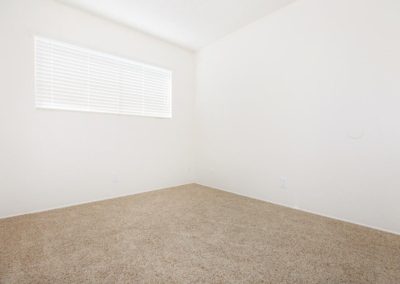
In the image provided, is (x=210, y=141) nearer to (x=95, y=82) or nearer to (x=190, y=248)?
(x=95, y=82)

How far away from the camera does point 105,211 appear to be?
237 centimetres

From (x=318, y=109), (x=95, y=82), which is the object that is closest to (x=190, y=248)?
(x=318, y=109)

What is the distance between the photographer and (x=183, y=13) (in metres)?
2.62

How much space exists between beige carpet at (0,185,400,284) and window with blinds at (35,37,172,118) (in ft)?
4.34

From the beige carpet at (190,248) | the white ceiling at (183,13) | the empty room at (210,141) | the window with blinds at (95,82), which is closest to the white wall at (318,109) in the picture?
the empty room at (210,141)

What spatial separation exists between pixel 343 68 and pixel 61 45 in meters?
3.16

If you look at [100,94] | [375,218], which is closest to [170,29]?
[100,94]

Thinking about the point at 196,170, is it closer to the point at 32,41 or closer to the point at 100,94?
the point at 100,94

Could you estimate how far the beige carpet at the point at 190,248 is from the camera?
4.19ft

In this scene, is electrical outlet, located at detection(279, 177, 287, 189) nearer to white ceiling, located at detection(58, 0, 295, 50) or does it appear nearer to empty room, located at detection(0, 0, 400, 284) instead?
empty room, located at detection(0, 0, 400, 284)

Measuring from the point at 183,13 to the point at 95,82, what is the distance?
145cm

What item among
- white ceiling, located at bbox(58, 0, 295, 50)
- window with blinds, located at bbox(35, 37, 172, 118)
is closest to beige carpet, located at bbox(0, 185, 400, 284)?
window with blinds, located at bbox(35, 37, 172, 118)

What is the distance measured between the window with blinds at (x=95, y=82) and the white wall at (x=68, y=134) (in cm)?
9

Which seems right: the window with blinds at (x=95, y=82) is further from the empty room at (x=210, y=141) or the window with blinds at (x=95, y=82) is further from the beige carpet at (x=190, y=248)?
the beige carpet at (x=190, y=248)
